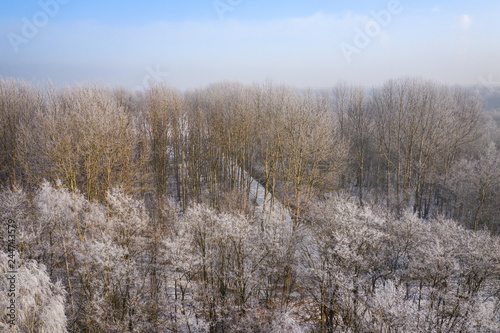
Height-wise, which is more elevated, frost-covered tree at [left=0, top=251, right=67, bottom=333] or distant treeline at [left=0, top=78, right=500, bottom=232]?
distant treeline at [left=0, top=78, right=500, bottom=232]

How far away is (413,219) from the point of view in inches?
631

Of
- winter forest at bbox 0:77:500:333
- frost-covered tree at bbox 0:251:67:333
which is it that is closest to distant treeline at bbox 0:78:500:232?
winter forest at bbox 0:77:500:333

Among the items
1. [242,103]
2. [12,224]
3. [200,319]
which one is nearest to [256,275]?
[200,319]

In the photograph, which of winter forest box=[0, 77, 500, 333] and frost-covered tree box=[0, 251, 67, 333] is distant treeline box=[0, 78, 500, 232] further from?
frost-covered tree box=[0, 251, 67, 333]

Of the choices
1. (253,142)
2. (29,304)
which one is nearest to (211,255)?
(29,304)

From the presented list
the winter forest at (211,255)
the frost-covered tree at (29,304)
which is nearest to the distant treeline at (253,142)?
the winter forest at (211,255)

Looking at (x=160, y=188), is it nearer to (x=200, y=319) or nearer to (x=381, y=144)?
(x=200, y=319)

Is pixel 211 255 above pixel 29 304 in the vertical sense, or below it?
below

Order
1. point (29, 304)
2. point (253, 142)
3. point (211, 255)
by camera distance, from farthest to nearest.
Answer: point (253, 142) < point (211, 255) < point (29, 304)

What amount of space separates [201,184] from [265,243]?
17.1 meters

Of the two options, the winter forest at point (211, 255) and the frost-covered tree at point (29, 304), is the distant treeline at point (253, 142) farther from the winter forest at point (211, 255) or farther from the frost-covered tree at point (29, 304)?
the frost-covered tree at point (29, 304)

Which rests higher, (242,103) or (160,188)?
(242,103)

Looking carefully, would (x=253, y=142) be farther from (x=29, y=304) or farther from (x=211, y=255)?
(x=29, y=304)

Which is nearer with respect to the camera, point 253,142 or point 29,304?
point 29,304
